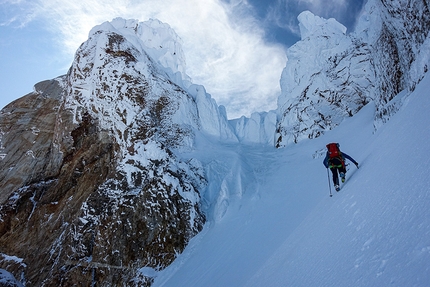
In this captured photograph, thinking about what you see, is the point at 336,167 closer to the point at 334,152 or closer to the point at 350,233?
the point at 334,152

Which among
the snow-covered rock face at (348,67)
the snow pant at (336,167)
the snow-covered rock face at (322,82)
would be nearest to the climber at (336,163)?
the snow pant at (336,167)

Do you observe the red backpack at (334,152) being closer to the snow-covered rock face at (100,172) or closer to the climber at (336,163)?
the climber at (336,163)

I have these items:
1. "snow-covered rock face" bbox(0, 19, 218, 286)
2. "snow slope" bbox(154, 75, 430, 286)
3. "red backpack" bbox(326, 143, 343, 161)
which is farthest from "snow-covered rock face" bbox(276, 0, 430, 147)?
"snow-covered rock face" bbox(0, 19, 218, 286)

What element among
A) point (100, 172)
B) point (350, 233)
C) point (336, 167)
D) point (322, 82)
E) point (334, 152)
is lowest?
point (336, 167)

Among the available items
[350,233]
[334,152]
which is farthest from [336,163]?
[350,233]

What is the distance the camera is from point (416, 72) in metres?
12.9

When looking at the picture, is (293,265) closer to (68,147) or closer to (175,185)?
(175,185)

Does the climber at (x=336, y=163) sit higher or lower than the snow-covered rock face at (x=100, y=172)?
lower

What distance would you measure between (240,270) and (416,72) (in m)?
12.0

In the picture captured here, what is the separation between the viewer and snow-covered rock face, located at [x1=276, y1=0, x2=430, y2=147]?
15641 millimetres

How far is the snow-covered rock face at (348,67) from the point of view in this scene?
51.3 feet

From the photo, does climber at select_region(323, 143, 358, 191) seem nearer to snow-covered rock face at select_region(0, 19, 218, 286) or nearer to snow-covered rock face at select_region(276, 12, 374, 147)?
snow-covered rock face at select_region(0, 19, 218, 286)

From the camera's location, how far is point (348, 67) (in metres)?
29.3

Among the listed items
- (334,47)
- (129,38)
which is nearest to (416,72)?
(334,47)
